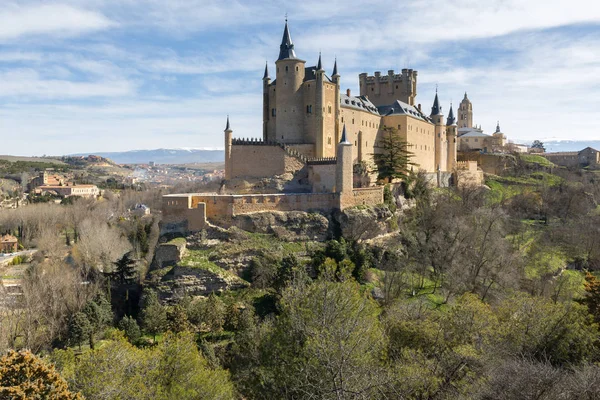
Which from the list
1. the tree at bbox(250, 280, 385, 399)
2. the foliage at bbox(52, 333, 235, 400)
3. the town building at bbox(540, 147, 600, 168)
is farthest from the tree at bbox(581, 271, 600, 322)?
the town building at bbox(540, 147, 600, 168)

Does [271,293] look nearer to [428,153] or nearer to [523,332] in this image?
[523,332]

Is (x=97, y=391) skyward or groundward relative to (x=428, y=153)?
groundward

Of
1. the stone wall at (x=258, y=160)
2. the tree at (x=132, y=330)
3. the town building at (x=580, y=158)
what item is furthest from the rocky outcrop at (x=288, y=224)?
the town building at (x=580, y=158)

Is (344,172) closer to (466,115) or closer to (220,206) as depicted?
(220,206)

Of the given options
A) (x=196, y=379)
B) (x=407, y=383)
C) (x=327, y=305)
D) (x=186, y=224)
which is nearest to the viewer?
(x=407, y=383)

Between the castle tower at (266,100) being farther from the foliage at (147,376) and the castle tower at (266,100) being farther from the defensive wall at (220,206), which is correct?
the foliage at (147,376)

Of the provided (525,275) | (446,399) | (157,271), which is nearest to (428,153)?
(525,275)

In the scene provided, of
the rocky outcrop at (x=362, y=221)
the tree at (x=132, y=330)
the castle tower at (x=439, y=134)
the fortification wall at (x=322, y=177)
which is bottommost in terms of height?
the tree at (x=132, y=330)
